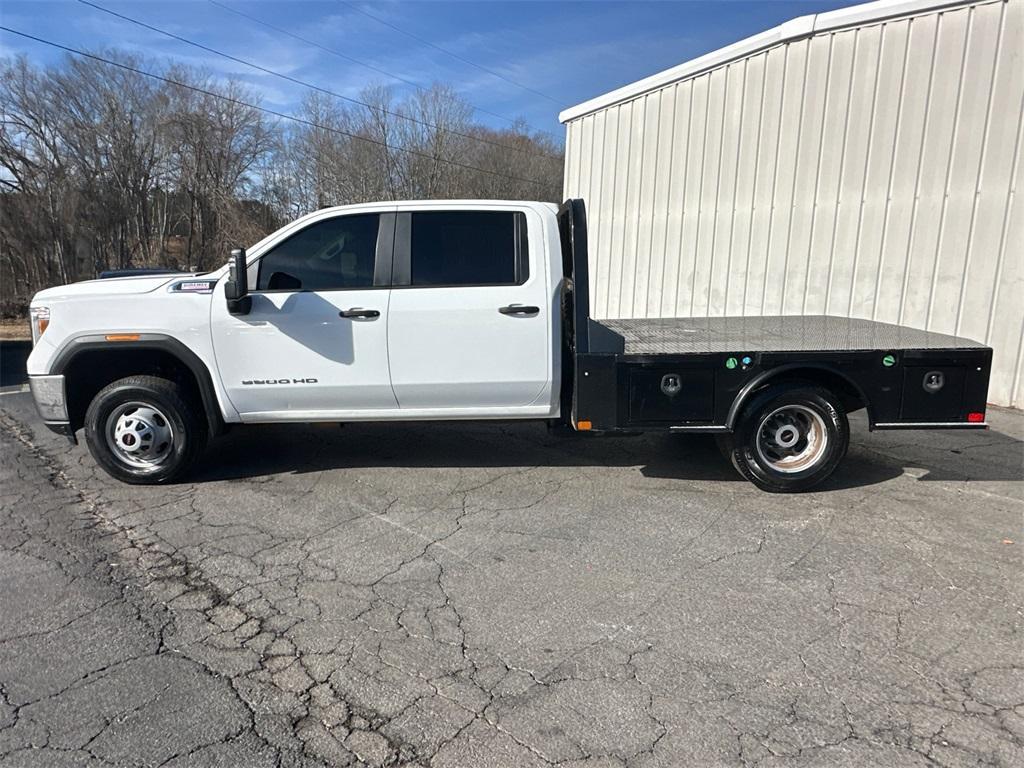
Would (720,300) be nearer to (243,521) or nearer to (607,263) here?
(607,263)

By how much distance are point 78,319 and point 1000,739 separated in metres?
5.89

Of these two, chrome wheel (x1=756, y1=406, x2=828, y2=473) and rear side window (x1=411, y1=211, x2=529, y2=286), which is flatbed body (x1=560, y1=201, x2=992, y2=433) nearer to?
chrome wheel (x1=756, y1=406, x2=828, y2=473)

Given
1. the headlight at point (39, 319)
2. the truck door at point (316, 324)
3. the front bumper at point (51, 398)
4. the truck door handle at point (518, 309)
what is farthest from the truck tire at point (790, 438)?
the headlight at point (39, 319)

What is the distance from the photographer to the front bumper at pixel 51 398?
16.6 feet

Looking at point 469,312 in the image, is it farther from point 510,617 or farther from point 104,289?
point 104,289

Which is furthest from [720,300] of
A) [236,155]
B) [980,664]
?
[236,155]

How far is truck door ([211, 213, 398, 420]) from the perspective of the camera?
4.98m

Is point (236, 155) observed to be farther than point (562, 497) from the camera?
Yes

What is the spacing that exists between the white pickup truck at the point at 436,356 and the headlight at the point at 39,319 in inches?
0.6

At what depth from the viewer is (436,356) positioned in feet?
16.5

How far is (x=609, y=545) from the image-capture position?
13.7 feet

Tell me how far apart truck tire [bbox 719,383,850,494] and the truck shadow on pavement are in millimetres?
337

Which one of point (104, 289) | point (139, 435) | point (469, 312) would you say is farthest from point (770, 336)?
point (104, 289)

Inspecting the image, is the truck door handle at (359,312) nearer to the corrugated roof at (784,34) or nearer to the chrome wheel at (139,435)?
the chrome wheel at (139,435)
